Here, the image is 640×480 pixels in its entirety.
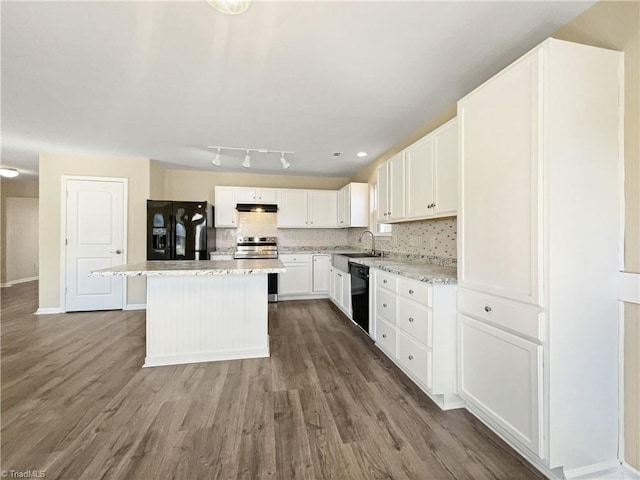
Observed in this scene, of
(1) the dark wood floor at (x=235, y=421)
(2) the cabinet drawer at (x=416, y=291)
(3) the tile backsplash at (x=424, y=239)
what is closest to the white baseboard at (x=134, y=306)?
(1) the dark wood floor at (x=235, y=421)

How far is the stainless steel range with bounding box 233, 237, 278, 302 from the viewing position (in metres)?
4.88

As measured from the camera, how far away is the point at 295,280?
5.04m

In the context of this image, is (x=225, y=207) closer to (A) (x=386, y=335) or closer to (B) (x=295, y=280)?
(B) (x=295, y=280)

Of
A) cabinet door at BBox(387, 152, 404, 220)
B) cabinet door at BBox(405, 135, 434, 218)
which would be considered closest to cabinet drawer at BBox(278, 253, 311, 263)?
cabinet door at BBox(387, 152, 404, 220)

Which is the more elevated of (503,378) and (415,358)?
(503,378)

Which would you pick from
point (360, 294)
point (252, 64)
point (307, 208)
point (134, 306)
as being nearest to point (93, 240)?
point (134, 306)

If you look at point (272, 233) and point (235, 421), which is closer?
point (235, 421)

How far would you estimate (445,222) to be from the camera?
280 cm

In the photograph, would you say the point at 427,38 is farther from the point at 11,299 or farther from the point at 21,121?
the point at 11,299

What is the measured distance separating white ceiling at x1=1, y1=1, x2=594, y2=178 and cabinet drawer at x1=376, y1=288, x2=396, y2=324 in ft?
5.89

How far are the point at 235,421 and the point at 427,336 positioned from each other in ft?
4.66

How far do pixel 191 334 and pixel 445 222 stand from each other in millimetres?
2739

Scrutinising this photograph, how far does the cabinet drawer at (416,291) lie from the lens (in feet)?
6.47

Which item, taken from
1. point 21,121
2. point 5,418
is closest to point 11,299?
point 21,121
